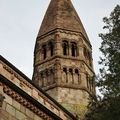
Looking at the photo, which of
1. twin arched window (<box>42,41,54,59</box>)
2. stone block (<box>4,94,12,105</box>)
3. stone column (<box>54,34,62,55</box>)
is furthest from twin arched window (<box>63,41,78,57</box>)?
stone block (<box>4,94,12,105</box>)

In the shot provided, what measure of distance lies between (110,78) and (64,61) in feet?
71.8

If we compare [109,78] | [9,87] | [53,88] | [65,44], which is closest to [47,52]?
[65,44]

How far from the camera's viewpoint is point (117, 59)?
16.5 meters

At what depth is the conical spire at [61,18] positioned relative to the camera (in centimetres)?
4159

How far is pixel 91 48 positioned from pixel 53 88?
8247 mm

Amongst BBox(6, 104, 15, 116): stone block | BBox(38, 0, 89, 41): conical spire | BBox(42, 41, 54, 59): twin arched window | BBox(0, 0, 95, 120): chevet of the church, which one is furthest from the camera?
BBox(38, 0, 89, 41): conical spire

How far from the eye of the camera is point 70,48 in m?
39.8

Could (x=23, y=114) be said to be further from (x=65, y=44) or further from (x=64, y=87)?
(x=65, y=44)

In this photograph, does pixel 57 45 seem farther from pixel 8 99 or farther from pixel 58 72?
pixel 8 99

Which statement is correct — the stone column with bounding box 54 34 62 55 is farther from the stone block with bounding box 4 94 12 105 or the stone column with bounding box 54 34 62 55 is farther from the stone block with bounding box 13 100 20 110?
the stone block with bounding box 4 94 12 105

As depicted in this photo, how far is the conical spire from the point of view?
136 feet

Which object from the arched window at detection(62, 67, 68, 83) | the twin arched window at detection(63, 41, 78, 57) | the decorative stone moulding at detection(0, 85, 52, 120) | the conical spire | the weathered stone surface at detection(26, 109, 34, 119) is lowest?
the weathered stone surface at detection(26, 109, 34, 119)

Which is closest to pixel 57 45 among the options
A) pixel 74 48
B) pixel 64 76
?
pixel 74 48

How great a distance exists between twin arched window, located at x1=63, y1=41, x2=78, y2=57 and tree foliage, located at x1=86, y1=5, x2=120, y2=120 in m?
21.3
